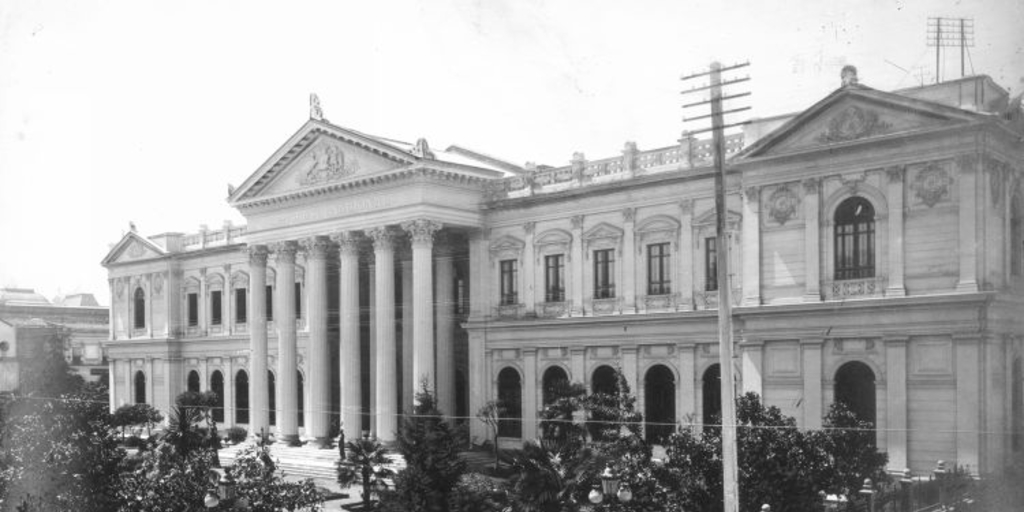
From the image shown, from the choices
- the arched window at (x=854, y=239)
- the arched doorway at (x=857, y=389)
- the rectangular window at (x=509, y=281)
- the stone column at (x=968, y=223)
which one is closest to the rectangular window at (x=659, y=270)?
the rectangular window at (x=509, y=281)

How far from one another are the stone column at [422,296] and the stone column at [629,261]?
23.6ft

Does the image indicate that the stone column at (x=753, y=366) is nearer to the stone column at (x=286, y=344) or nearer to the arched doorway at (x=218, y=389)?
the stone column at (x=286, y=344)

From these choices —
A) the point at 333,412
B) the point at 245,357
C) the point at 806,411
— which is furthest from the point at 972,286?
the point at 245,357

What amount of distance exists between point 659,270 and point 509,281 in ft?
22.9

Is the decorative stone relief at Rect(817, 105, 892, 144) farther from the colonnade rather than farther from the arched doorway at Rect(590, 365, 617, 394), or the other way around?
the colonnade

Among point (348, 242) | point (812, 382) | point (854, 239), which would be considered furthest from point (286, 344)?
point (854, 239)

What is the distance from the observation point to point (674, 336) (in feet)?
121

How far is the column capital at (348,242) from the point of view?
42.9m

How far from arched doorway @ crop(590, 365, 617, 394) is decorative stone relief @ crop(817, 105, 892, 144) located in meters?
12.5

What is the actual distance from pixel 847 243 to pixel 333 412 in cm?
2690

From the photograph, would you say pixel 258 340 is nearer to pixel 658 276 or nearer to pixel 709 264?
pixel 658 276

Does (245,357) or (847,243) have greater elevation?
(847,243)

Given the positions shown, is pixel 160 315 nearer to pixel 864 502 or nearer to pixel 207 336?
pixel 207 336

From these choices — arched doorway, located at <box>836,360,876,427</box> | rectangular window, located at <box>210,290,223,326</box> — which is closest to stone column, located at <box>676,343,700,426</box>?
arched doorway, located at <box>836,360,876,427</box>
